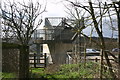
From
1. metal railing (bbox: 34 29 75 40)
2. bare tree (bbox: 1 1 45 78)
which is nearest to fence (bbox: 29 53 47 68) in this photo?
metal railing (bbox: 34 29 75 40)

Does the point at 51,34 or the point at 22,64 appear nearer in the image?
the point at 22,64

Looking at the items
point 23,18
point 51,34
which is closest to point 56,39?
point 51,34

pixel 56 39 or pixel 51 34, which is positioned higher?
pixel 51 34

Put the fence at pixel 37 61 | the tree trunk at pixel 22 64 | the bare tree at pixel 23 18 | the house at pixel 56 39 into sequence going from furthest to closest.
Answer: the fence at pixel 37 61 → the house at pixel 56 39 → the bare tree at pixel 23 18 → the tree trunk at pixel 22 64

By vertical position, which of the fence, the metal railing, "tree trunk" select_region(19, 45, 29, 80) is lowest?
the fence

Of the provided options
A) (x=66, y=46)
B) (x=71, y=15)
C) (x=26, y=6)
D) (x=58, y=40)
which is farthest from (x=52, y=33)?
(x=71, y=15)

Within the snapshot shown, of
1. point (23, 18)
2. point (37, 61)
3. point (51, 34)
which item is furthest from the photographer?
point (37, 61)

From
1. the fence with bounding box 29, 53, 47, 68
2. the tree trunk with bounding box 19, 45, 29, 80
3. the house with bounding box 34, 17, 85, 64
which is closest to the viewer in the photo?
the tree trunk with bounding box 19, 45, 29, 80

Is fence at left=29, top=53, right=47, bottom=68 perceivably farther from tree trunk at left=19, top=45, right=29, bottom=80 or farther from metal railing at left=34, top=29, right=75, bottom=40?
tree trunk at left=19, top=45, right=29, bottom=80

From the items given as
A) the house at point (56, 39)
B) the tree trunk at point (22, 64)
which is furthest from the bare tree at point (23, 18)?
the tree trunk at point (22, 64)

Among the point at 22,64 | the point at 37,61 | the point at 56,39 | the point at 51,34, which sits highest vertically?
the point at 51,34

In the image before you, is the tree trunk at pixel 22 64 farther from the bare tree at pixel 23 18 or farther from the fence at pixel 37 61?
the fence at pixel 37 61

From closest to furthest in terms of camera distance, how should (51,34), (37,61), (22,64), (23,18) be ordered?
(22,64) → (23,18) → (51,34) → (37,61)

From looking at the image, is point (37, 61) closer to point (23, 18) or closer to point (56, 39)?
point (56, 39)
